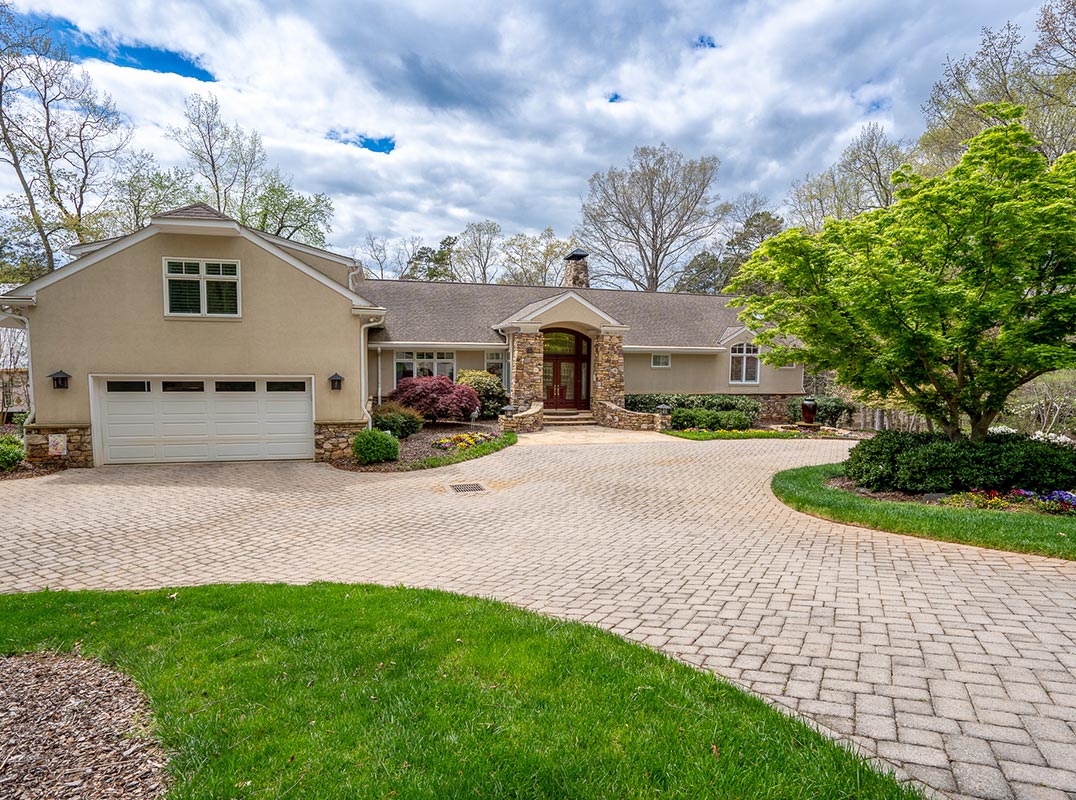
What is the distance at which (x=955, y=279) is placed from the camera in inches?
329

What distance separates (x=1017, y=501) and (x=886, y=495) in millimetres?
1674

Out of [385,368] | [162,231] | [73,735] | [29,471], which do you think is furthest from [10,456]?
[73,735]

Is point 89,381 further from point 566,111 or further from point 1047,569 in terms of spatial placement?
point 1047,569

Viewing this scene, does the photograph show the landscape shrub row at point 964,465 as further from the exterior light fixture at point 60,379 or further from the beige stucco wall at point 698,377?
the exterior light fixture at point 60,379

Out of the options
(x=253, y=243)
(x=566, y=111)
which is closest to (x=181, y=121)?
(x=253, y=243)

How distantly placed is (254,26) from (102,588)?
→ 8931 millimetres

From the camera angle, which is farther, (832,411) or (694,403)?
(832,411)

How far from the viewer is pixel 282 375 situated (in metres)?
12.3

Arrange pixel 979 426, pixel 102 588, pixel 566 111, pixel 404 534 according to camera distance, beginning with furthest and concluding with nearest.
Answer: pixel 566 111, pixel 979 426, pixel 404 534, pixel 102 588

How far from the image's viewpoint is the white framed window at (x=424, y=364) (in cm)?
1914

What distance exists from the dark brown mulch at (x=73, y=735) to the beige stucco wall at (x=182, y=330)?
31.0 feet

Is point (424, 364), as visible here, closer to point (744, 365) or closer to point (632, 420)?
point (632, 420)

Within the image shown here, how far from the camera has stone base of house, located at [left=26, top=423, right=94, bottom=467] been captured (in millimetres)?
11250

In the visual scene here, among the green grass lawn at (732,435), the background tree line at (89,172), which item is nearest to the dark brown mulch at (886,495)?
the green grass lawn at (732,435)
